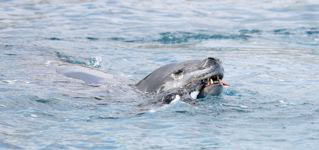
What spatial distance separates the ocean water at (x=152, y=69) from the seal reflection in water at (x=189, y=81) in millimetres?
128

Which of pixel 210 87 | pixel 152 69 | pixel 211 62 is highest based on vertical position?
pixel 211 62

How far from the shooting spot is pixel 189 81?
839 cm

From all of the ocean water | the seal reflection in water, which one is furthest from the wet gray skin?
the ocean water

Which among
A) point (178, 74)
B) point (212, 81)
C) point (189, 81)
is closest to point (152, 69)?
point (178, 74)

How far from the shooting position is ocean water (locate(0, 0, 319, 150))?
7082mm

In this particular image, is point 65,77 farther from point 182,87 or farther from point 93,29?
point 93,29

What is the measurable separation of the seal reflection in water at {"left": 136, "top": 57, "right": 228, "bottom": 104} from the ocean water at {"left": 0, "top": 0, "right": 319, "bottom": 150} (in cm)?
13

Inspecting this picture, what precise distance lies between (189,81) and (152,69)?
2.49 m

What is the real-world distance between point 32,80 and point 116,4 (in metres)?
7.55

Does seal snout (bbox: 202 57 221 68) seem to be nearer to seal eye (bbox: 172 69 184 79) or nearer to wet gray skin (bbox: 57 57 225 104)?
wet gray skin (bbox: 57 57 225 104)

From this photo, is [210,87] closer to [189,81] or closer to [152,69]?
[189,81]

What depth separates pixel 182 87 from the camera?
8406mm

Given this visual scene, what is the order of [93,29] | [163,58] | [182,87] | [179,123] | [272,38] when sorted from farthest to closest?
[93,29] < [272,38] < [163,58] < [182,87] < [179,123]

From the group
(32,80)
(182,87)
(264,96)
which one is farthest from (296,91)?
(32,80)
